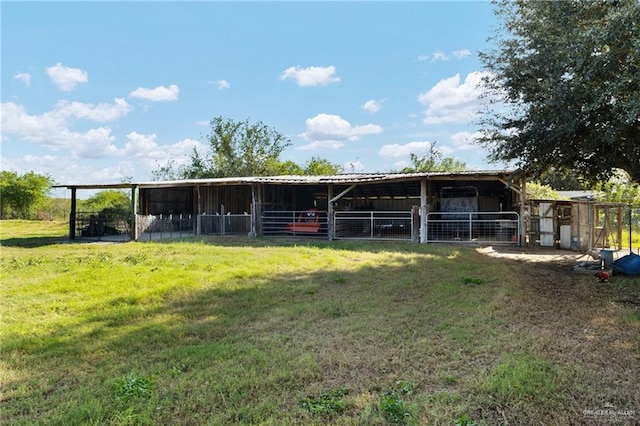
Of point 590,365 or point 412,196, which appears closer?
point 590,365

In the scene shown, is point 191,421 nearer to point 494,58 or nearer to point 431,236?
point 494,58

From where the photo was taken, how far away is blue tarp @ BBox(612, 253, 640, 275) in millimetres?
9242

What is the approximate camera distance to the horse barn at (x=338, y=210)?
1548cm

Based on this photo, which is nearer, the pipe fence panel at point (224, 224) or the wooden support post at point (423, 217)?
the wooden support post at point (423, 217)

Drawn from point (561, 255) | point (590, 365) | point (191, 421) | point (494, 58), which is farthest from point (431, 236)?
point (191, 421)

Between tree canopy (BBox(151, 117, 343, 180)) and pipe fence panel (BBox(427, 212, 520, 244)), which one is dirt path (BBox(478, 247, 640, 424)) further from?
tree canopy (BBox(151, 117, 343, 180))

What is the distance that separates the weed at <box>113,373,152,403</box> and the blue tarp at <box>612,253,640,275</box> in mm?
10094

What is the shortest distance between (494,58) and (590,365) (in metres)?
9.40

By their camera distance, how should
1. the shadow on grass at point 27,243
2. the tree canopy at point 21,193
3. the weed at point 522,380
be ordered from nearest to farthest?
the weed at point 522,380, the shadow on grass at point 27,243, the tree canopy at point 21,193

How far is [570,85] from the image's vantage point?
27.2ft

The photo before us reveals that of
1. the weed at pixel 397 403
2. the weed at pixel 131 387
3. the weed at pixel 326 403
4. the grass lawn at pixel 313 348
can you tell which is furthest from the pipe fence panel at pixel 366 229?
the weed at pixel 131 387

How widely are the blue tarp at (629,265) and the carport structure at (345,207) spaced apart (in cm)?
483

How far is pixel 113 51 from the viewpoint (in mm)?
16250

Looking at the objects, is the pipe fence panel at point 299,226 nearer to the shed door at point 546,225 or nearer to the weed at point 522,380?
the shed door at point 546,225
